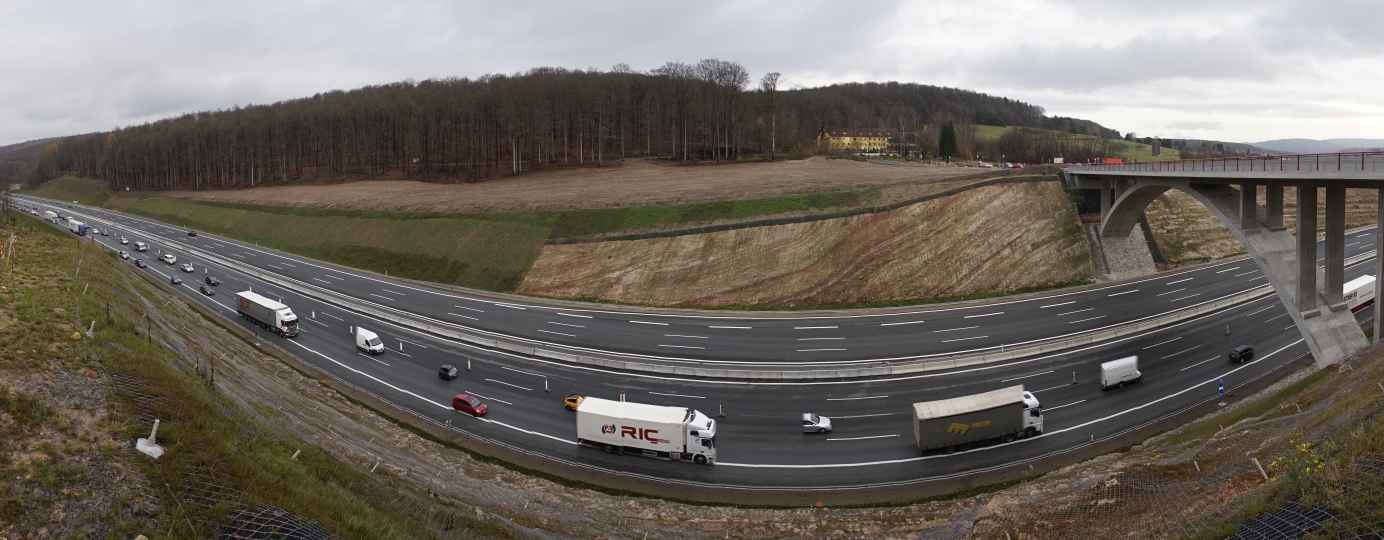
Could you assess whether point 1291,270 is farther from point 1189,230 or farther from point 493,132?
point 493,132

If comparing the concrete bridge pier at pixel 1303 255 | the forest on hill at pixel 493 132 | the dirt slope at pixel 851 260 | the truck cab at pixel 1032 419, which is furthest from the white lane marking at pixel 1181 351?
the forest on hill at pixel 493 132

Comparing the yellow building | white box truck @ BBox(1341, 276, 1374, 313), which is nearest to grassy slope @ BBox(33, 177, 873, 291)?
white box truck @ BBox(1341, 276, 1374, 313)

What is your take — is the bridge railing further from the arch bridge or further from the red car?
the red car

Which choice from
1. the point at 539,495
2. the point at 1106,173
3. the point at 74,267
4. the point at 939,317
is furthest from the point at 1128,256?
the point at 74,267

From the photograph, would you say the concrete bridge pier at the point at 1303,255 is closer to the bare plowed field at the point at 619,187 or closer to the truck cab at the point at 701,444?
the bare plowed field at the point at 619,187

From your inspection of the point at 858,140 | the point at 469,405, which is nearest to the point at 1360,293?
the point at 469,405
